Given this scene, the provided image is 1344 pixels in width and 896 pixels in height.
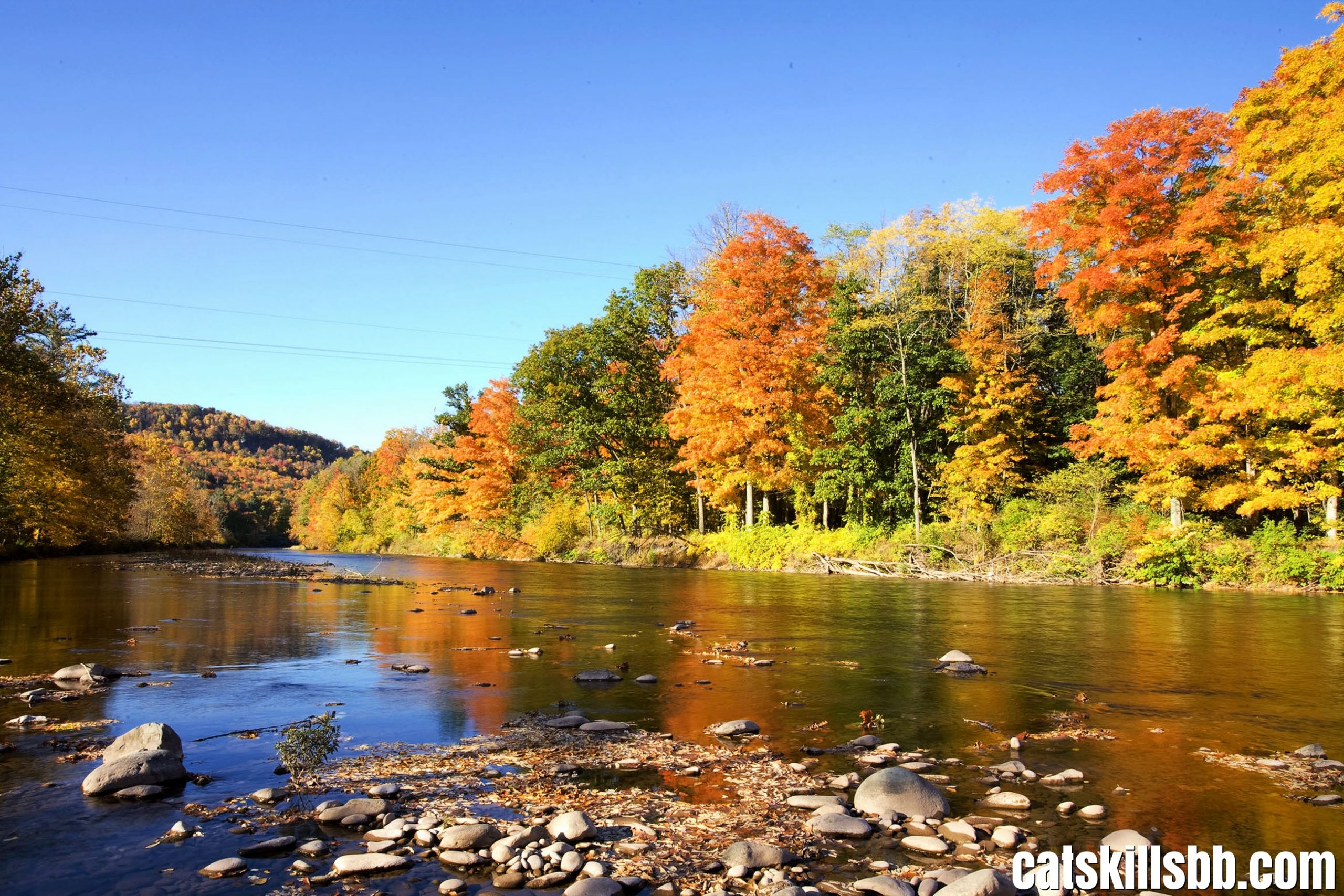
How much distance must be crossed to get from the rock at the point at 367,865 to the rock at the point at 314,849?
23cm

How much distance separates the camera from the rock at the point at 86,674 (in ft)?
35.5

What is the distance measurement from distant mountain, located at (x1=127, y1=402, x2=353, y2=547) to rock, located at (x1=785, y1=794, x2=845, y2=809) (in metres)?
108

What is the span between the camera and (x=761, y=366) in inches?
1385

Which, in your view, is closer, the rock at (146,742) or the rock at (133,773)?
the rock at (133,773)

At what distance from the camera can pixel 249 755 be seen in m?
7.66

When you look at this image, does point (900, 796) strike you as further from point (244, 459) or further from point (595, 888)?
point (244, 459)

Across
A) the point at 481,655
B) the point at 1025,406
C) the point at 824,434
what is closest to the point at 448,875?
the point at 481,655

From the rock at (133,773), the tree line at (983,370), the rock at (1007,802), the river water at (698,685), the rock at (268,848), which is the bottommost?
the river water at (698,685)

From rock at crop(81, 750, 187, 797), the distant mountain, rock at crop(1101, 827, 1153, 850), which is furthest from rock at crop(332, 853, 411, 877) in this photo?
the distant mountain

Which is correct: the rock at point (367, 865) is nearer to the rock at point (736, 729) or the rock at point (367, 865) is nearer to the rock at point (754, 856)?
the rock at point (754, 856)

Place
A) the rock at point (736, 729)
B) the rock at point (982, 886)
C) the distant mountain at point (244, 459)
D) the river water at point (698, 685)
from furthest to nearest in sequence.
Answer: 1. the distant mountain at point (244, 459)
2. the rock at point (736, 729)
3. the river water at point (698, 685)
4. the rock at point (982, 886)

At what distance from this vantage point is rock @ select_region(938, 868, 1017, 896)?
4.63 meters

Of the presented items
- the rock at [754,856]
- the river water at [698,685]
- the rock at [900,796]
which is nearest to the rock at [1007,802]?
the river water at [698,685]

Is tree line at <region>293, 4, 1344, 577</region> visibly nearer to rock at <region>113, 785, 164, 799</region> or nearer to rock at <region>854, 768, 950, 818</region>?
rock at <region>854, 768, 950, 818</region>
